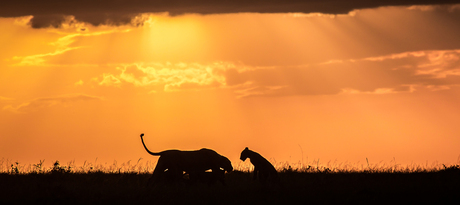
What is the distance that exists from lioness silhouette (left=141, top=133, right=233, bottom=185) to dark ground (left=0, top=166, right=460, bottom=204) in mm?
463

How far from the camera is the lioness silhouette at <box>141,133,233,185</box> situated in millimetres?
15977

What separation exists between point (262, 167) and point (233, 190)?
1628 millimetres

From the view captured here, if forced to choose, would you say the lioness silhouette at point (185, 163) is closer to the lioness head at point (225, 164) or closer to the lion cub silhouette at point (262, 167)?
the lioness head at point (225, 164)

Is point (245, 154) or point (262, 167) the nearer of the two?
point (262, 167)

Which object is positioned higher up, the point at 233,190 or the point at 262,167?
the point at 262,167

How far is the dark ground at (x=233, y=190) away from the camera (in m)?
13.6

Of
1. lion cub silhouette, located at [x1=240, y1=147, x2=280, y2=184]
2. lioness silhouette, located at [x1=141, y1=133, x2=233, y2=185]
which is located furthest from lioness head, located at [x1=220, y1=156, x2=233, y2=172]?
lion cub silhouette, located at [x1=240, y1=147, x2=280, y2=184]

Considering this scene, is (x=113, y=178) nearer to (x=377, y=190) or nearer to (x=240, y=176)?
(x=240, y=176)

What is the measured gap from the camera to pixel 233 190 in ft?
49.4

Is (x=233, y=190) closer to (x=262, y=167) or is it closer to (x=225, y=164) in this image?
(x=262, y=167)

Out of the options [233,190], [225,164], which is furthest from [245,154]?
[233,190]

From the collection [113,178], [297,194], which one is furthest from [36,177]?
[297,194]

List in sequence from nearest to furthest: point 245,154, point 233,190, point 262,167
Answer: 1. point 233,190
2. point 262,167
3. point 245,154

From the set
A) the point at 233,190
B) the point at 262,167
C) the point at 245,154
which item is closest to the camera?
the point at 233,190
